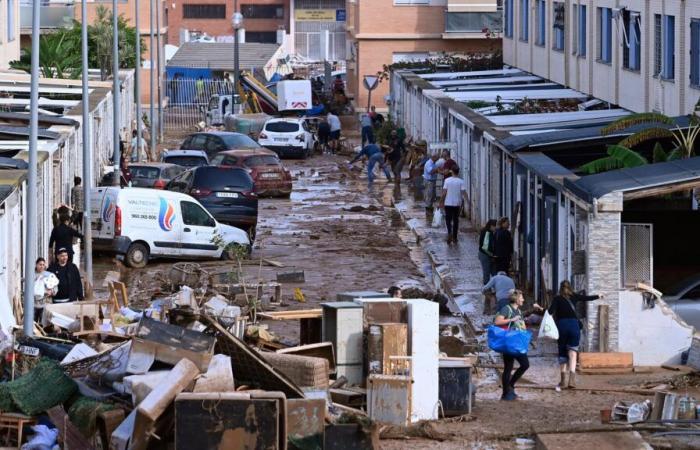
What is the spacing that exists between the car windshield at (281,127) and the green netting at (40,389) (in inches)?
1423

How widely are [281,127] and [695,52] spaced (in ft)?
81.1

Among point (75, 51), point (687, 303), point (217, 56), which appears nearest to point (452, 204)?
point (687, 303)

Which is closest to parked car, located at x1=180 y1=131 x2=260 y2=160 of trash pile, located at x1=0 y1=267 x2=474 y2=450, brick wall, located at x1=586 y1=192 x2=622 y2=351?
brick wall, located at x1=586 y1=192 x2=622 y2=351

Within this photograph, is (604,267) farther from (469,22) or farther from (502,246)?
(469,22)

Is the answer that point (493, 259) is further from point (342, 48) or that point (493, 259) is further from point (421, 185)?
point (342, 48)

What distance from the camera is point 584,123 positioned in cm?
2928

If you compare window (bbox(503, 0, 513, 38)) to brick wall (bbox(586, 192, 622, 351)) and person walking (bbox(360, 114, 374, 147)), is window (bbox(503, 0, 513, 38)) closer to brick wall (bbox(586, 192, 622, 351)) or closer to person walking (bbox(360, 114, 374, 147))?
Answer: person walking (bbox(360, 114, 374, 147))

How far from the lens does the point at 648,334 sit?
19859mm

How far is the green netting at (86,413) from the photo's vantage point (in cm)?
1485

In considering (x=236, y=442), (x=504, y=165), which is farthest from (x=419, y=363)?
(x=504, y=165)

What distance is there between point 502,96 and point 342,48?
65895 millimetres

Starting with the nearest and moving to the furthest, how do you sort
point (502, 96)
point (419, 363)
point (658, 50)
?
point (419, 363)
point (658, 50)
point (502, 96)

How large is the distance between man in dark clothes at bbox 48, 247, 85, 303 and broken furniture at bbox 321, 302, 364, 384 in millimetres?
6063

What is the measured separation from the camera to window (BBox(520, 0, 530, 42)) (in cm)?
5091
